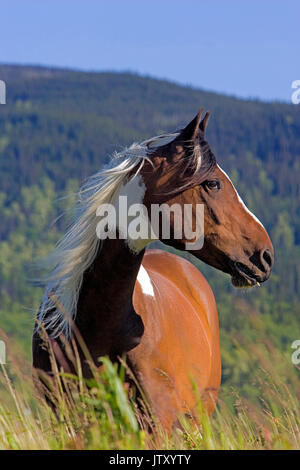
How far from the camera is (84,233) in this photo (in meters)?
4.91

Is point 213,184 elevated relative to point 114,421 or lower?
elevated

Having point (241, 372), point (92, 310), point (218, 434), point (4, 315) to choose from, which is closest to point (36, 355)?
point (92, 310)

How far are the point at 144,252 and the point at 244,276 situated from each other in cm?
69

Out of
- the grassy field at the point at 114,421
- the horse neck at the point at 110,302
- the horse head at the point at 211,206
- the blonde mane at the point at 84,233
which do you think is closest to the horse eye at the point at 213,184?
the horse head at the point at 211,206

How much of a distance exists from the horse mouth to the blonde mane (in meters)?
0.90

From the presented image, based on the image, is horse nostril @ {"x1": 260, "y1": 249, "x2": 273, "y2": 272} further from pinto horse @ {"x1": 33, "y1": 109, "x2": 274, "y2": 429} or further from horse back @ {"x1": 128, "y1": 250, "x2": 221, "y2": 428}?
horse back @ {"x1": 128, "y1": 250, "x2": 221, "y2": 428}

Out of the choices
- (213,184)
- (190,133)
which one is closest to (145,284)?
(213,184)

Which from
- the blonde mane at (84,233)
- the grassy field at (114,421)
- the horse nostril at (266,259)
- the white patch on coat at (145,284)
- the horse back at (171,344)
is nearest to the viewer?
the grassy field at (114,421)

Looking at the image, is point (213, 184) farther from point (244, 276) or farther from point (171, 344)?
point (171, 344)

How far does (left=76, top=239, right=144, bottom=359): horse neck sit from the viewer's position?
15.7 ft

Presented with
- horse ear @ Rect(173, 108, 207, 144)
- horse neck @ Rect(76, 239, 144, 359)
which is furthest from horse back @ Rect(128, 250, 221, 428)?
horse ear @ Rect(173, 108, 207, 144)

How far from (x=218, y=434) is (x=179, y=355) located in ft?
4.40

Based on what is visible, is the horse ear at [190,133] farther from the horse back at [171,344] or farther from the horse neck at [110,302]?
the horse back at [171,344]

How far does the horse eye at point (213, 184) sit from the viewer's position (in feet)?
15.5
